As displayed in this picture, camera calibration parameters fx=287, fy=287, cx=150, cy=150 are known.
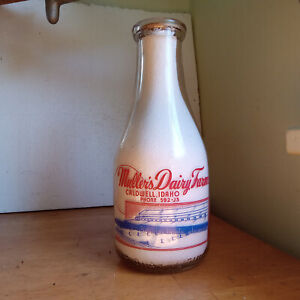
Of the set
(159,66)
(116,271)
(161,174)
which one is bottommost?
(116,271)

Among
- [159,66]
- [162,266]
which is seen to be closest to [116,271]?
[162,266]

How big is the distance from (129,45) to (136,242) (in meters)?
0.46

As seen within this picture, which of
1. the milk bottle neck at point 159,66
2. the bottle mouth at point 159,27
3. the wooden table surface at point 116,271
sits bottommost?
the wooden table surface at point 116,271

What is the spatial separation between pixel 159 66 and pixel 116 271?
10.6 inches

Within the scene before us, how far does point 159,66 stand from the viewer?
1.24 ft

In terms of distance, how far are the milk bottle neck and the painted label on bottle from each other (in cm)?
11

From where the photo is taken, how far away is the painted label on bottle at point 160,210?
1.12 feet

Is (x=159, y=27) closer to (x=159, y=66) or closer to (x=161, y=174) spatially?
(x=159, y=66)

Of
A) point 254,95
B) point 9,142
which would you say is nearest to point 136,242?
point 254,95

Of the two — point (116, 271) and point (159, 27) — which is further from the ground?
point (159, 27)

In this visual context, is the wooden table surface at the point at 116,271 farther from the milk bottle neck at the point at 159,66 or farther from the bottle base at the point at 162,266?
the milk bottle neck at the point at 159,66

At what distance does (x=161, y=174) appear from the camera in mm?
341

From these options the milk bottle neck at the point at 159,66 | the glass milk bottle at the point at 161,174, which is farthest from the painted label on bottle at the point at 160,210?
the milk bottle neck at the point at 159,66

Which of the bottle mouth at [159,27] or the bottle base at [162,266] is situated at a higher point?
the bottle mouth at [159,27]
